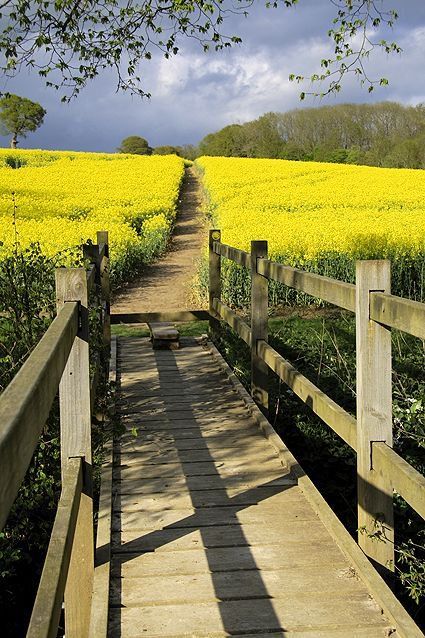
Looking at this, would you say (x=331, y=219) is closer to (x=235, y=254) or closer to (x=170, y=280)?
(x=170, y=280)

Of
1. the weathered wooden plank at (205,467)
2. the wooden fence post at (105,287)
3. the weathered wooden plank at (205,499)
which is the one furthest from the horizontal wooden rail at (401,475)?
the wooden fence post at (105,287)

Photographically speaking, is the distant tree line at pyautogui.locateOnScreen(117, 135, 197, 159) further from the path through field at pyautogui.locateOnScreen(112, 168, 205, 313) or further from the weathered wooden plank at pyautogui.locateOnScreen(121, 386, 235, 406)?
the weathered wooden plank at pyautogui.locateOnScreen(121, 386, 235, 406)

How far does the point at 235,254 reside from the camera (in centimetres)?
736

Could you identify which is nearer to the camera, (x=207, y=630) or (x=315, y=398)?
(x=207, y=630)

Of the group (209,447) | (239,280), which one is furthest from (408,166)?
(209,447)

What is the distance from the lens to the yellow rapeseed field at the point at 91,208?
16.2m

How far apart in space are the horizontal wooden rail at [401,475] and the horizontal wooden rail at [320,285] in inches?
25.3

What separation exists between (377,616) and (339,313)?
9.74 m

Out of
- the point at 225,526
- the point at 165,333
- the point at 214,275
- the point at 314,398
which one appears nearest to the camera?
the point at 225,526

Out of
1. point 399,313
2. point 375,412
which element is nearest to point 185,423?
point 375,412

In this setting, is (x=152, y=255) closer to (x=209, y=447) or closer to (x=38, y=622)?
(x=209, y=447)

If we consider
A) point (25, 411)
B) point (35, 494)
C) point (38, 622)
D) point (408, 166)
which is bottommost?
point (35, 494)

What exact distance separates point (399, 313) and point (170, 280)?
13.5m

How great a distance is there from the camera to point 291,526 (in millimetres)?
4016
